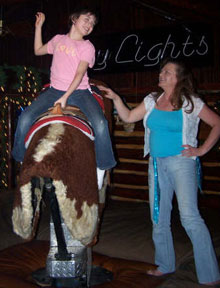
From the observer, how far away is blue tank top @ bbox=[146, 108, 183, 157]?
256 cm

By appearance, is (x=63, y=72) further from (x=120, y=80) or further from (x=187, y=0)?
(x=120, y=80)

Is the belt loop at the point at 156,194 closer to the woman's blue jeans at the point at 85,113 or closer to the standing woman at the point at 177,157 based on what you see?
the standing woman at the point at 177,157

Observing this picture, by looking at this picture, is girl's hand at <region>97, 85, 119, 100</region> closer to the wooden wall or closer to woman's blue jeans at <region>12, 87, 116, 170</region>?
woman's blue jeans at <region>12, 87, 116, 170</region>

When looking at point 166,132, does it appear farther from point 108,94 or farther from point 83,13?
point 83,13

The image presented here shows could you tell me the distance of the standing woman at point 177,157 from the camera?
8.18 ft

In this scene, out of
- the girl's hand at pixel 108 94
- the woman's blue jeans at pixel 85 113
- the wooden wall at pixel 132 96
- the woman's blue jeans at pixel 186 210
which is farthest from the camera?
the wooden wall at pixel 132 96

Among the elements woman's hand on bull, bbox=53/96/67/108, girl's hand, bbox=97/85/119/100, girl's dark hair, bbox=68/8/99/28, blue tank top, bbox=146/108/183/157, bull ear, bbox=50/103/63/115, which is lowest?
blue tank top, bbox=146/108/183/157

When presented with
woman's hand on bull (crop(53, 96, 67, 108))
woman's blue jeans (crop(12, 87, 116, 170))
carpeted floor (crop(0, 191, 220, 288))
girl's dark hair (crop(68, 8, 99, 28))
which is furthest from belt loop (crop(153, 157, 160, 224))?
girl's dark hair (crop(68, 8, 99, 28))

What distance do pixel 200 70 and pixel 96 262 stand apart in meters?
3.35

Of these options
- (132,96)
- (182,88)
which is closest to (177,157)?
(182,88)

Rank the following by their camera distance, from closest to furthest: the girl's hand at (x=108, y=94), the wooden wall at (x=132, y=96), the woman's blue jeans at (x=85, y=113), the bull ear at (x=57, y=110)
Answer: the bull ear at (x=57, y=110)
the woman's blue jeans at (x=85, y=113)
the girl's hand at (x=108, y=94)
the wooden wall at (x=132, y=96)

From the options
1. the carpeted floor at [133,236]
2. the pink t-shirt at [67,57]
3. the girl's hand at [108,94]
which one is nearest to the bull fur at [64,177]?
the pink t-shirt at [67,57]

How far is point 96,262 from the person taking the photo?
3102mm

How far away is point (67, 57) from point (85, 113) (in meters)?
0.37
